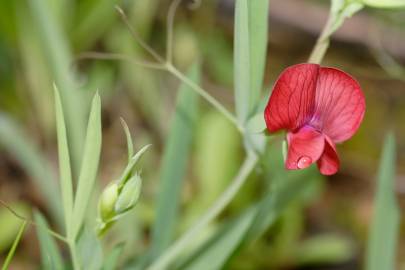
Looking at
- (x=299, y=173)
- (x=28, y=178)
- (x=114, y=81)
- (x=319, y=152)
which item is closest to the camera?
(x=319, y=152)

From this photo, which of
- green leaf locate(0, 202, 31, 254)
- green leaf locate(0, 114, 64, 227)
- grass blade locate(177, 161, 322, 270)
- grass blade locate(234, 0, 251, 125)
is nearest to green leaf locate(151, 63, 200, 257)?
grass blade locate(177, 161, 322, 270)

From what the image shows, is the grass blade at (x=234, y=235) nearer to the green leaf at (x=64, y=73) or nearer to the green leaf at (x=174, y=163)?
the green leaf at (x=174, y=163)

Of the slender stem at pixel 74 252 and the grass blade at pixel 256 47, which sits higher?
the grass blade at pixel 256 47

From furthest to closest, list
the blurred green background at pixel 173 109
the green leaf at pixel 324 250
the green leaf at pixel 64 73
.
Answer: the green leaf at pixel 324 250 → the blurred green background at pixel 173 109 → the green leaf at pixel 64 73

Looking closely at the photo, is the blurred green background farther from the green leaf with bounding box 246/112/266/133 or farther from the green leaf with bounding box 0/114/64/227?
the green leaf with bounding box 246/112/266/133

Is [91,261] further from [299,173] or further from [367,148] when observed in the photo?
[367,148]

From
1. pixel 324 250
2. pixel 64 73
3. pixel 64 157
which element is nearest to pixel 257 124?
pixel 64 157

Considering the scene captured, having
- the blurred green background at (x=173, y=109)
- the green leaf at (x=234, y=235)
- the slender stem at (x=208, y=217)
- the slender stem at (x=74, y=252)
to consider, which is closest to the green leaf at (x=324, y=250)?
the blurred green background at (x=173, y=109)

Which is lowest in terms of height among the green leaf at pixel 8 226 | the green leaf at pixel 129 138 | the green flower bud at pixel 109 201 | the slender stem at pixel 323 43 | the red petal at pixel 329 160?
the green leaf at pixel 8 226

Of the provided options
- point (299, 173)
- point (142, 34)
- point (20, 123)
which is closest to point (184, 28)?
point (142, 34)

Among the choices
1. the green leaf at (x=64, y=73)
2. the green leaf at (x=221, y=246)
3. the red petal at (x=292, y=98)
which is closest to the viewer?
the red petal at (x=292, y=98)
